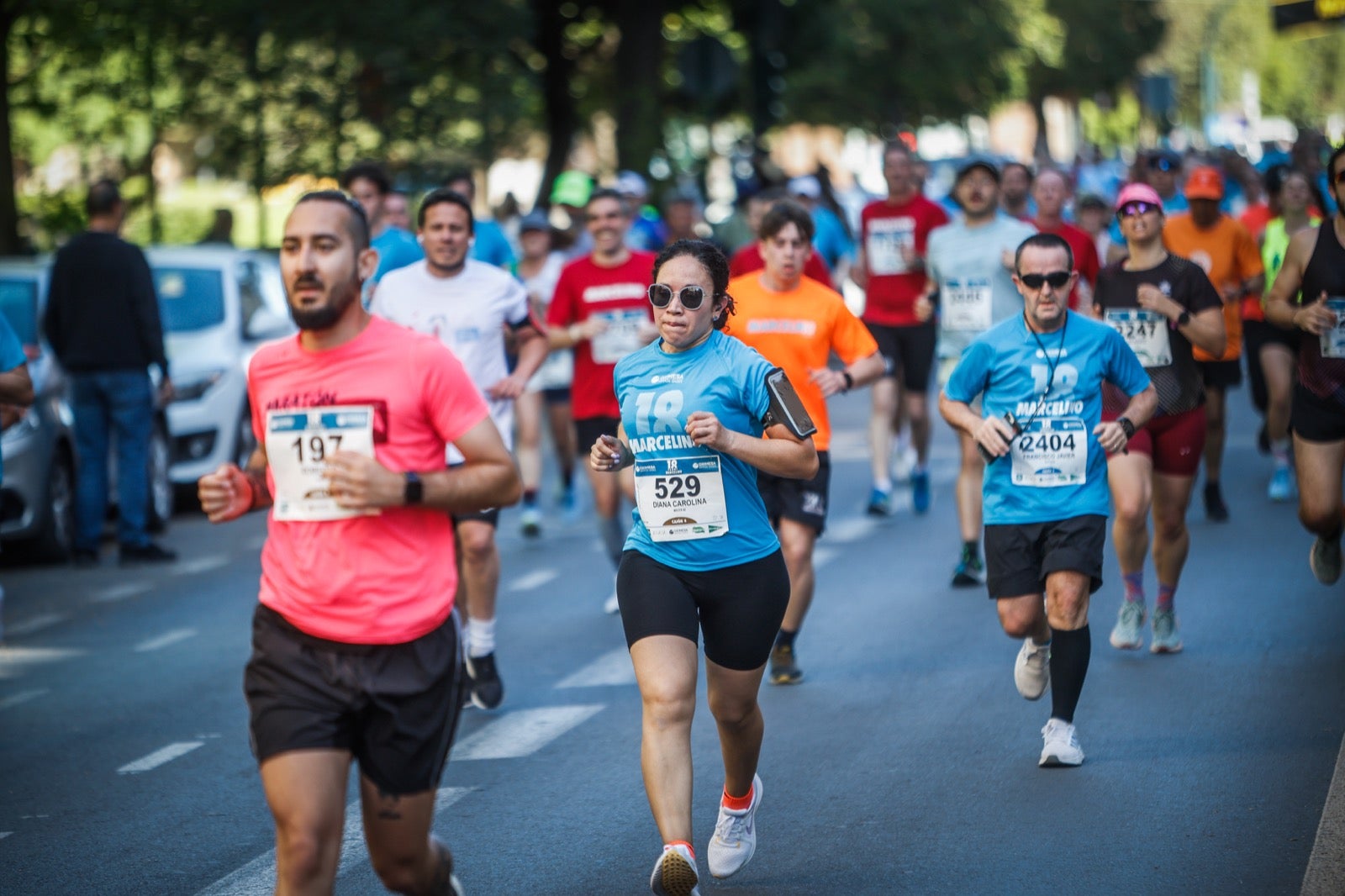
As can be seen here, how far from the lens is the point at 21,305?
524 inches

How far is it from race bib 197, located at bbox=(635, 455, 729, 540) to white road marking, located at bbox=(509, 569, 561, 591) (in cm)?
562

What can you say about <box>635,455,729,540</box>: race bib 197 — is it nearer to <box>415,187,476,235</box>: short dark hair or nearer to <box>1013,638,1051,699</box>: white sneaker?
<box>1013,638,1051,699</box>: white sneaker

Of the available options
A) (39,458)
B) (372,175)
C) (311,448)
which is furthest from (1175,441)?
(39,458)

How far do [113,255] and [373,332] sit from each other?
Answer: 819 cm

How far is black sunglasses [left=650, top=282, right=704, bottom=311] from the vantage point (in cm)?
567

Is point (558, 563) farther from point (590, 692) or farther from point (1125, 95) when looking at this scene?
point (1125, 95)

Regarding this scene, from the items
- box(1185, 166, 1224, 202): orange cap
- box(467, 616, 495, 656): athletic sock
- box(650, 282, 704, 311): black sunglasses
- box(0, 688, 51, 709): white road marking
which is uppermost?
box(1185, 166, 1224, 202): orange cap

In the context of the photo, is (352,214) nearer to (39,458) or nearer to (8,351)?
(8,351)

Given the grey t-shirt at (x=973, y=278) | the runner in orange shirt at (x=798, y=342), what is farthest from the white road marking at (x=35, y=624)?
the grey t-shirt at (x=973, y=278)

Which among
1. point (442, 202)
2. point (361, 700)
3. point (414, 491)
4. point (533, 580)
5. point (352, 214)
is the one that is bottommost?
point (533, 580)

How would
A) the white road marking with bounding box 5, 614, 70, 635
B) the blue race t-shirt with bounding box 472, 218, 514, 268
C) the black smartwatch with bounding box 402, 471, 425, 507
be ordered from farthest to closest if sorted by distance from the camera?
the blue race t-shirt with bounding box 472, 218, 514, 268 < the white road marking with bounding box 5, 614, 70, 635 < the black smartwatch with bounding box 402, 471, 425, 507

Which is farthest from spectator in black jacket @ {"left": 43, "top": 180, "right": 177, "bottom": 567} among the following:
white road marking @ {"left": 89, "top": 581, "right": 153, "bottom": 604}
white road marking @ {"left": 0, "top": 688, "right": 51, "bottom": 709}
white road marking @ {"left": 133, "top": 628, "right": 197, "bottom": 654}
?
white road marking @ {"left": 0, "top": 688, "right": 51, "bottom": 709}

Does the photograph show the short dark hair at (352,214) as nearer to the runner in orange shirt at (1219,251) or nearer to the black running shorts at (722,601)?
the black running shorts at (722,601)

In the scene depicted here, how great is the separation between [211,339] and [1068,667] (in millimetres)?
9089
